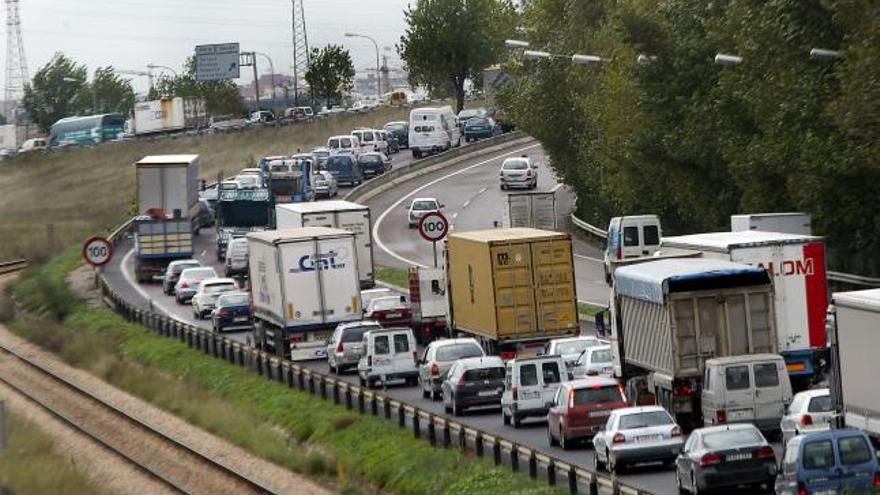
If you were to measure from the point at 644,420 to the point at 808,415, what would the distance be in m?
2.67

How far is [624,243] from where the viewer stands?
209ft

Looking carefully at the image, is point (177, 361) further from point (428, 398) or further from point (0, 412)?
point (0, 412)

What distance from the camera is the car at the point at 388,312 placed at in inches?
2317

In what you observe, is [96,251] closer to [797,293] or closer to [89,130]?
[797,293]

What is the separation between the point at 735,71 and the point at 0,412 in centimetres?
3387

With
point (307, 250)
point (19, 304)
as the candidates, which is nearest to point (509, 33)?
point (19, 304)

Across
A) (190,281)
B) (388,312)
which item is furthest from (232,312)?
(190,281)

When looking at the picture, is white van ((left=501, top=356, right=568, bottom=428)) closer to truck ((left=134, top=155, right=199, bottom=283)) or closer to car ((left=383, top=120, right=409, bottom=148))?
truck ((left=134, top=155, right=199, bottom=283))

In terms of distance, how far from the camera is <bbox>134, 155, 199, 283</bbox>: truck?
84.2m

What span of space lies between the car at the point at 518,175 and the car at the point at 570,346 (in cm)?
6002

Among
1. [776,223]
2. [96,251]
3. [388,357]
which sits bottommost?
[388,357]

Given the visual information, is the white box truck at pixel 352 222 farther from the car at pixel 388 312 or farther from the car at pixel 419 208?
the car at pixel 419 208

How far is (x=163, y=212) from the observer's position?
89062 mm

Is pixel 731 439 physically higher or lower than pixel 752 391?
lower
